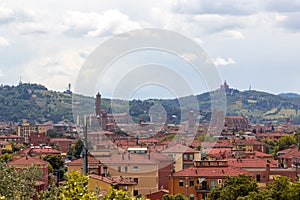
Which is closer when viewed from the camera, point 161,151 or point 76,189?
point 76,189

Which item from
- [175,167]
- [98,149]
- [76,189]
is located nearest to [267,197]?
[76,189]

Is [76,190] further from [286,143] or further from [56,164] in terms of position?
[286,143]

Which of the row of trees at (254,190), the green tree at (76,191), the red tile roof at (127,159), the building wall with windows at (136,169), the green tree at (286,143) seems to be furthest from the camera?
the green tree at (286,143)

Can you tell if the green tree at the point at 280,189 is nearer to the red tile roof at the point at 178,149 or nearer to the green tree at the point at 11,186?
the green tree at the point at 11,186

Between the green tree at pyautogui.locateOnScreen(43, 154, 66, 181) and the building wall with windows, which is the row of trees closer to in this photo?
the building wall with windows

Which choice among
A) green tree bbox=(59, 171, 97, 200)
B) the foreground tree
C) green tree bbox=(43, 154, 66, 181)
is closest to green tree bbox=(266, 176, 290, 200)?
the foreground tree

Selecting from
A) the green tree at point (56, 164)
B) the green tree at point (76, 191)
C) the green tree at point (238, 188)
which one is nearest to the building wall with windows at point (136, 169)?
the green tree at point (56, 164)

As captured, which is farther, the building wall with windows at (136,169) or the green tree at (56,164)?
the green tree at (56,164)

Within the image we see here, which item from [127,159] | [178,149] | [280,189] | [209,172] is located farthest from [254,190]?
[178,149]

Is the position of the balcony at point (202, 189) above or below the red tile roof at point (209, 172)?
below

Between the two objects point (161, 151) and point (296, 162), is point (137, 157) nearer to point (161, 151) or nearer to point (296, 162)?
point (161, 151)

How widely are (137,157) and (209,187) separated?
819 cm

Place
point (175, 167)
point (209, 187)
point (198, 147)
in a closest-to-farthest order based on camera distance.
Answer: point (209, 187)
point (175, 167)
point (198, 147)

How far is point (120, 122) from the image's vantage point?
82.8 meters
